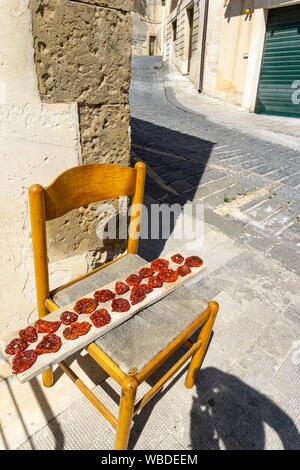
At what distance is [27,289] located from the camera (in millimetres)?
1859

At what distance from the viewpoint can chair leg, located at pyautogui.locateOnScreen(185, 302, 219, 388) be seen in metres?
1.63

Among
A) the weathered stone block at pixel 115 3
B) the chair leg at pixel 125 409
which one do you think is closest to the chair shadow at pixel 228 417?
the chair leg at pixel 125 409

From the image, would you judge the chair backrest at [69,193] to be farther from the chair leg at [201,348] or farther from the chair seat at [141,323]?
the chair leg at [201,348]

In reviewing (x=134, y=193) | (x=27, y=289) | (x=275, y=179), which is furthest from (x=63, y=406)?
(x=275, y=179)

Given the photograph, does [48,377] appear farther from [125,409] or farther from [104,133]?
[104,133]

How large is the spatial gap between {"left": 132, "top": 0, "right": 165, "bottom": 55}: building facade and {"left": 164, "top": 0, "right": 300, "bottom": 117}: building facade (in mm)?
18141

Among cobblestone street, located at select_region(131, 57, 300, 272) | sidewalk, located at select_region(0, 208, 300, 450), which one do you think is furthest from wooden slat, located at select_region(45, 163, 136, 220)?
cobblestone street, located at select_region(131, 57, 300, 272)

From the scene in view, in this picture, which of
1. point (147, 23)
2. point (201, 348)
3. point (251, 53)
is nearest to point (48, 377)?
point (201, 348)

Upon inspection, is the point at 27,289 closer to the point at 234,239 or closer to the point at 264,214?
the point at 234,239

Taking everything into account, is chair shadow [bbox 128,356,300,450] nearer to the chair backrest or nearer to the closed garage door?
the chair backrest

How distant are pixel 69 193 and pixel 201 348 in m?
1.14

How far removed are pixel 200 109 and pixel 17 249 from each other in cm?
1076

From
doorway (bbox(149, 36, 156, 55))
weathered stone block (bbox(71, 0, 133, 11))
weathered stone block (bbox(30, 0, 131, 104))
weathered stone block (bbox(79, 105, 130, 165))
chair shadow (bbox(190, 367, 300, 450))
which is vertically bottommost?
chair shadow (bbox(190, 367, 300, 450))

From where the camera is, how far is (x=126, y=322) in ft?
4.85
